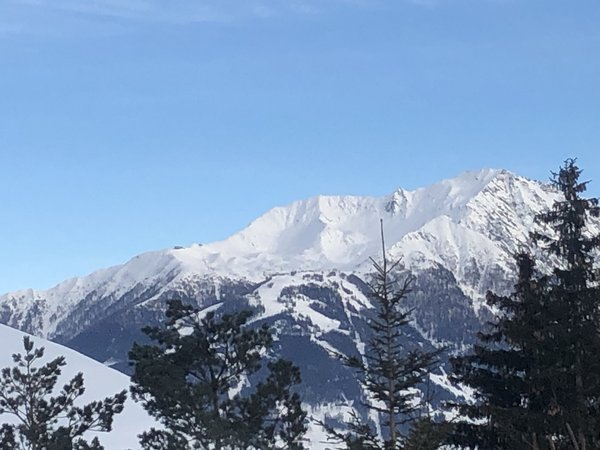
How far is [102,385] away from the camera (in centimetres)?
6819

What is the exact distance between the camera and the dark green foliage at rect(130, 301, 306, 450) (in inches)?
1622

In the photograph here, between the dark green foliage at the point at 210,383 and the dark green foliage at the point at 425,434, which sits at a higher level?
the dark green foliage at the point at 210,383

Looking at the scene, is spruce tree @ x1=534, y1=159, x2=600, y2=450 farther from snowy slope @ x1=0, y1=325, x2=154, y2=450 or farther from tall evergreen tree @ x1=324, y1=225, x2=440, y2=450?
snowy slope @ x1=0, y1=325, x2=154, y2=450

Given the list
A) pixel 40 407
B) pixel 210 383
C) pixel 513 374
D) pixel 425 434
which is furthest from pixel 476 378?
pixel 40 407

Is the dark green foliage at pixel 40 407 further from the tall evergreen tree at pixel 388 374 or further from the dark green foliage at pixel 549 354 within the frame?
the tall evergreen tree at pixel 388 374

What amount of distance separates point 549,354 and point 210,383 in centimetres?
1467

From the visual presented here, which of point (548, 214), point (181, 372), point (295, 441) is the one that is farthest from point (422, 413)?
point (295, 441)

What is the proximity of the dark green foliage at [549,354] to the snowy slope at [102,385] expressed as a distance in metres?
26.1

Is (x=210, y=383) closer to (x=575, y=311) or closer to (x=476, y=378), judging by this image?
(x=476, y=378)

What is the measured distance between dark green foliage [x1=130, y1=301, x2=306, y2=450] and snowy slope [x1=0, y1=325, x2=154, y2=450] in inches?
589

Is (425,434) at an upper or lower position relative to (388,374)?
lower

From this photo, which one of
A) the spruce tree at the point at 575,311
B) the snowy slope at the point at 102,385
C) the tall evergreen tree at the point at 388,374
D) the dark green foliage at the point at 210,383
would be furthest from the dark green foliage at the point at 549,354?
the snowy slope at the point at 102,385

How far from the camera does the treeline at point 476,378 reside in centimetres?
3553

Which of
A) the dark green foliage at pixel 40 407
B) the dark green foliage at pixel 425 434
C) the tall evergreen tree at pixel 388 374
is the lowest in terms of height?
the dark green foliage at pixel 425 434
